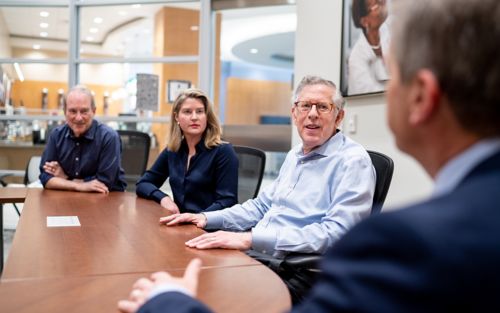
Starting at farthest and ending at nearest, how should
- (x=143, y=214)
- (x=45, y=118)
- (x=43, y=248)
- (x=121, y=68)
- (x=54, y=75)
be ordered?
(x=54, y=75) < (x=121, y=68) < (x=45, y=118) < (x=143, y=214) < (x=43, y=248)

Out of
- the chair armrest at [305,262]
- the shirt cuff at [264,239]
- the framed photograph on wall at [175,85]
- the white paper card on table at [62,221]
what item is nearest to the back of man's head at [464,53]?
the chair armrest at [305,262]

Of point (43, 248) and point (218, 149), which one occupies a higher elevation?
point (218, 149)

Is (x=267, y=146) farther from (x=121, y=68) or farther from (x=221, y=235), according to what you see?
(x=221, y=235)

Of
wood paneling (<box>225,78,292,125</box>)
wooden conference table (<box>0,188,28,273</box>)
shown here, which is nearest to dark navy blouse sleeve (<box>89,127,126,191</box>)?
wooden conference table (<box>0,188,28,273</box>)

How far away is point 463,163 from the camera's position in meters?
0.53

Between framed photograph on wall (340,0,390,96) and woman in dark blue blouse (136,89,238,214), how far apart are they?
108 centimetres

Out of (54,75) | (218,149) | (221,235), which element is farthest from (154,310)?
(54,75)

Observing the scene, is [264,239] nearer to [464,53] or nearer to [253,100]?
[464,53]

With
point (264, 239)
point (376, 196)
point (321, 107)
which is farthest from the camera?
point (321, 107)

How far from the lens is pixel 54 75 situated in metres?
7.24

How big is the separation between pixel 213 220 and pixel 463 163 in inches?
56.7

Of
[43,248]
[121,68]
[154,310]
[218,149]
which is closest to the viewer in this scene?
[154,310]

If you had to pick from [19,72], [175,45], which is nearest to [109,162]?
[175,45]

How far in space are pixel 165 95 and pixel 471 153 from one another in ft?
16.6
